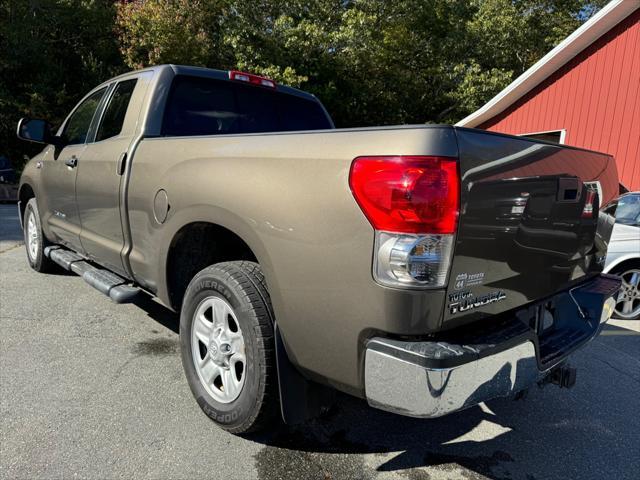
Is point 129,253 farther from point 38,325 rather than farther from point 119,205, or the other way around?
point 38,325

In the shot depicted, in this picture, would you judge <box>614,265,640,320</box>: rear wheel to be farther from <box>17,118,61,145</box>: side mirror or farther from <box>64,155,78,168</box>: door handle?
<box>17,118,61,145</box>: side mirror

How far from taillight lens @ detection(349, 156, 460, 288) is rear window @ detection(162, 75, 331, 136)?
80.7 inches

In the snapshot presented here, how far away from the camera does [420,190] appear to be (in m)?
1.60

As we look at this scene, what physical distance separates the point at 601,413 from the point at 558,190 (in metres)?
1.73

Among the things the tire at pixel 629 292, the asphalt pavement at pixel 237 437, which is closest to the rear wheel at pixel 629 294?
the tire at pixel 629 292

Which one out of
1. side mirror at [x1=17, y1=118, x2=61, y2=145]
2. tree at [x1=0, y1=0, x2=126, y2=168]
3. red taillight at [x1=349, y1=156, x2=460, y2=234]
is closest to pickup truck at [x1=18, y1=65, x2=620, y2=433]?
red taillight at [x1=349, y1=156, x2=460, y2=234]

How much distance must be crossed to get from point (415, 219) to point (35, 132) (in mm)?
3838

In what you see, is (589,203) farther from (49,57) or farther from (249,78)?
(49,57)

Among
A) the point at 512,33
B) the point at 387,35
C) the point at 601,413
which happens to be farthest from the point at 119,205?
the point at 512,33

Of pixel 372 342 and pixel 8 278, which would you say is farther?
pixel 8 278

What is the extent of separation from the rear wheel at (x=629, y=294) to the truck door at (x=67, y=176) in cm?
553

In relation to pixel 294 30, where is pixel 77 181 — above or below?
below

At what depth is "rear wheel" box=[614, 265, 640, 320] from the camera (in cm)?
502

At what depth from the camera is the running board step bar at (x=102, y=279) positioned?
3035mm
